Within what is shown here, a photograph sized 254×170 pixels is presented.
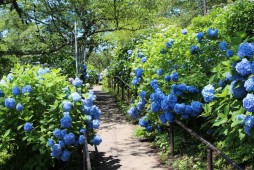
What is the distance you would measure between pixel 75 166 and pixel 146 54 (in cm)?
321

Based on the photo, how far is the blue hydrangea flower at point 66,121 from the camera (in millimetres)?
4367

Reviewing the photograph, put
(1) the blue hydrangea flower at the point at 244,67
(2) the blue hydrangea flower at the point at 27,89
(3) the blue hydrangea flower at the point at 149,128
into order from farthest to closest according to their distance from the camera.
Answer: (3) the blue hydrangea flower at the point at 149,128, (2) the blue hydrangea flower at the point at 27,89, (1) the blue hydrangea flower at the point at 244,67

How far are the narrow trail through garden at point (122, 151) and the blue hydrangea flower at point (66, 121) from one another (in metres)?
1.26

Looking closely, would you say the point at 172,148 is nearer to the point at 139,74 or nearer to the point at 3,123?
the point at 139,74

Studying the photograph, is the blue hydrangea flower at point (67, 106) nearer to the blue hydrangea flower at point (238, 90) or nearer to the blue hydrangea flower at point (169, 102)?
the blue hydrangea flower at point (169, 102)

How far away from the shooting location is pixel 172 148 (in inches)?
216

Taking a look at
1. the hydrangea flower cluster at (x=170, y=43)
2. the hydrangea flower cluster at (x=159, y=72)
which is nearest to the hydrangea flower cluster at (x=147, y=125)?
the hydrangea flower cluster at (x=159, y=72)

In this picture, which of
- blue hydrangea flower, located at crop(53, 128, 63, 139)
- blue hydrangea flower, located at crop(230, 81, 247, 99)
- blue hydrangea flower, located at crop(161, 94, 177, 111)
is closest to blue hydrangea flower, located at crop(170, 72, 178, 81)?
blue hydrangea flower, located at crop(161, 94, 177, 111)

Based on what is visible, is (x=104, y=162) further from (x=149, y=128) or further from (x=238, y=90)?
(x=238, y=90)

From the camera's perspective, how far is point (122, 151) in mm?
6281

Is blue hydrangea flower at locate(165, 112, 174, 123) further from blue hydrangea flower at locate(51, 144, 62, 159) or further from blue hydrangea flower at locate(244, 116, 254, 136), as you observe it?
blue hydrangea flower at locate(244, 116, 254, 136)

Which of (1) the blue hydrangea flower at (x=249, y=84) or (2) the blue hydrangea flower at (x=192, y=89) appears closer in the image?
(1) the blue hydrangea flower at (x=249, y=84)

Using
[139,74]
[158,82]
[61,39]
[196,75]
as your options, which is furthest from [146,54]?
[61,39]

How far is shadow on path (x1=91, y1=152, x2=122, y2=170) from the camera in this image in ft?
17.8
